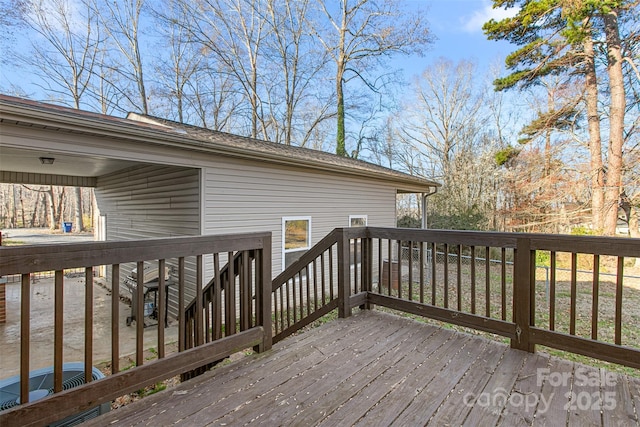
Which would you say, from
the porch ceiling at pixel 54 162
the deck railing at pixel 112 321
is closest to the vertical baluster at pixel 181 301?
the deck railing at pixel 112 321

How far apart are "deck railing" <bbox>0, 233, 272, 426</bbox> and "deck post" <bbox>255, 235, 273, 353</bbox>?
0.7 inches

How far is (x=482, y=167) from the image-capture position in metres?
14.3

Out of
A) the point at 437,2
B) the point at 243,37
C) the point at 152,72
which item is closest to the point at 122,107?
the point at 152,72

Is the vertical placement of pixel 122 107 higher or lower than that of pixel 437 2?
lower

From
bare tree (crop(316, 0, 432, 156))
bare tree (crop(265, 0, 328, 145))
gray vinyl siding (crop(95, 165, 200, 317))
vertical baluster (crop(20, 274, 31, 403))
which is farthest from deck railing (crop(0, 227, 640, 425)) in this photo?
bare tree (crop(265, 0, 328, 145))

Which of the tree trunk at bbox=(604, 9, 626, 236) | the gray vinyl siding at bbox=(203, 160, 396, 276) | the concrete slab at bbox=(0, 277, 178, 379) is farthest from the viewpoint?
the tree trunk at bbox=(604, 9, 626, 236)

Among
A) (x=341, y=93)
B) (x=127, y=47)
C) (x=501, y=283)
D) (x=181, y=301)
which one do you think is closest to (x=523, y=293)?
Result: (x=501, y=283)

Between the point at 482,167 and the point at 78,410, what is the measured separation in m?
15.8

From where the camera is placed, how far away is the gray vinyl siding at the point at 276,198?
5.30 m

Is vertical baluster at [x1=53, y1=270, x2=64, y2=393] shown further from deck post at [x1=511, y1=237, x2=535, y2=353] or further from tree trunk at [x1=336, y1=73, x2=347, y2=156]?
tree trunk at [x1=336, y1=73, x2=347, y2=156]

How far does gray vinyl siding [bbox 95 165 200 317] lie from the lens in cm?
536

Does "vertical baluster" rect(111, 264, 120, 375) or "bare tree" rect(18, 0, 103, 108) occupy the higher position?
"bare tree" rect(18, 0, 103, 108)

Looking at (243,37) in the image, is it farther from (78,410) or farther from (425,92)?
(78,410)

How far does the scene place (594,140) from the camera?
10.0 metres
